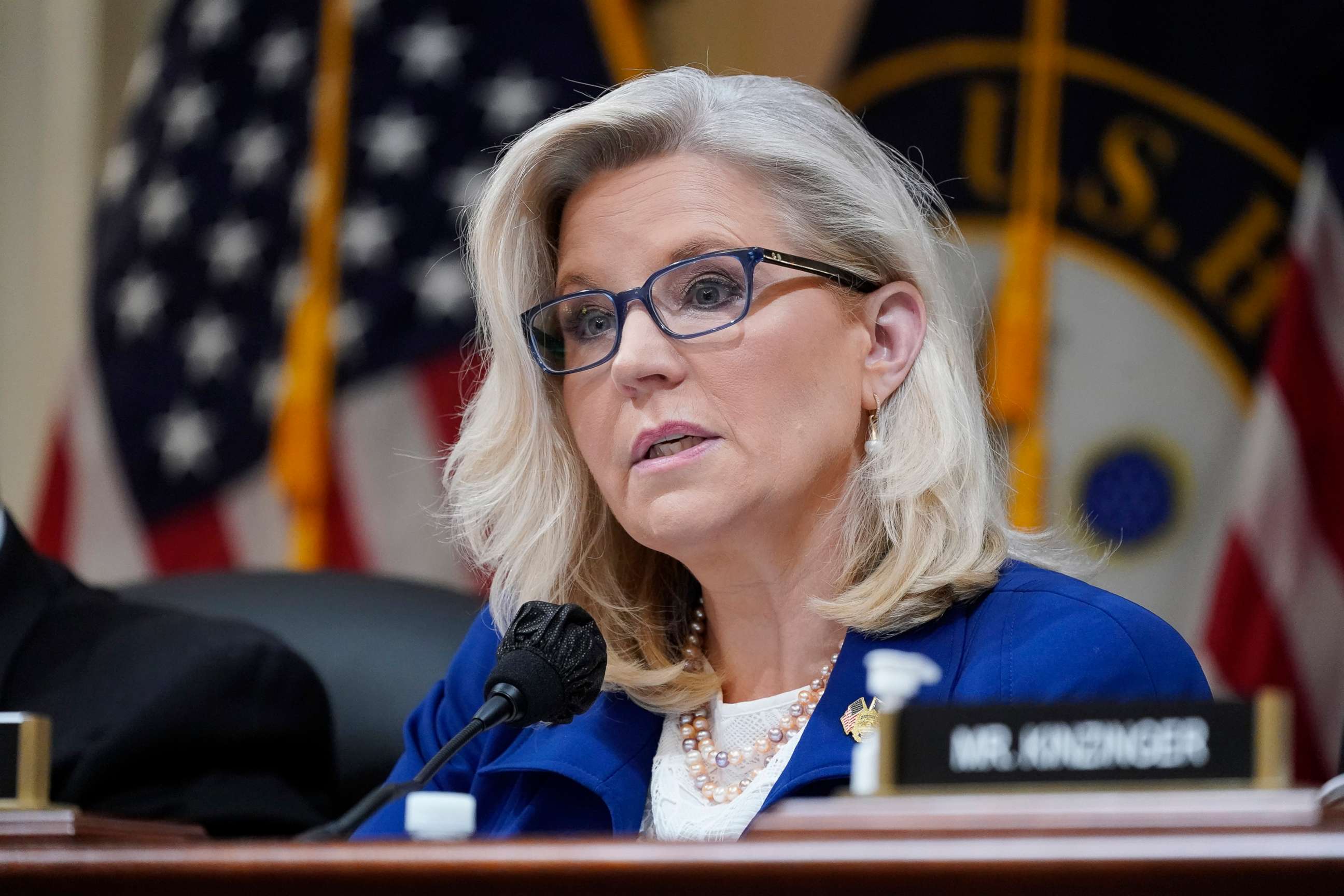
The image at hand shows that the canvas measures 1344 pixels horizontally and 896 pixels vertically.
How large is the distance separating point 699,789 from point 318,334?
1.92m

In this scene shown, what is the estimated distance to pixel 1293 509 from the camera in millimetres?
2867

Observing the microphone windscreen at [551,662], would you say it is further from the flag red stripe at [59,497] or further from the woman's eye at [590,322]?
the flag red stripe at [59,497]

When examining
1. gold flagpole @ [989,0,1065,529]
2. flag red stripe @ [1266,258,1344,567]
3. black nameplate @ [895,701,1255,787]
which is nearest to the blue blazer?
black nameplate @ [895,701,1255,787]

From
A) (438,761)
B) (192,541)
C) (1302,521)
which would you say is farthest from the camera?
(192,541)

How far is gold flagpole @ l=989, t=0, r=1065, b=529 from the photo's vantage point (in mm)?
2936

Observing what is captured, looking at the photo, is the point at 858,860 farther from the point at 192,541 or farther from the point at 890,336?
the point at 192,541

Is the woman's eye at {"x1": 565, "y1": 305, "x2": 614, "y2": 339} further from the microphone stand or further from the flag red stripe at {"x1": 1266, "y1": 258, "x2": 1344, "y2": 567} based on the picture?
the flag red stripe at {"x1": 1266, "y1": 258, "x2": 1344, "y2": 567}

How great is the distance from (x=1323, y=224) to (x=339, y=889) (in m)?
2.54

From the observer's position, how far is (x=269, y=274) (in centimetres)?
348

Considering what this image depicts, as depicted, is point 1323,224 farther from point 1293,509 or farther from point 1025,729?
point 1025,729

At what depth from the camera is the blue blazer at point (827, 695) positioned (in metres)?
1.49

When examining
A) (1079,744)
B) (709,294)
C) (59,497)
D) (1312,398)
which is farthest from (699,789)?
(59,497)

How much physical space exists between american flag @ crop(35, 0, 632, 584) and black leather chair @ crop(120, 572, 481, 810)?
3.26ft

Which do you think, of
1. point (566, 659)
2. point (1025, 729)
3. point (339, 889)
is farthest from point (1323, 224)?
point (339, 889)
